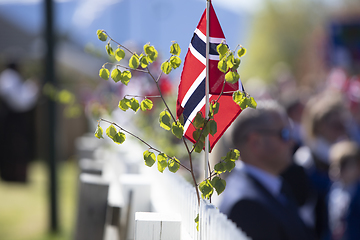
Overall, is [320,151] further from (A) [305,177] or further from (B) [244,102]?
(B) [244,102]

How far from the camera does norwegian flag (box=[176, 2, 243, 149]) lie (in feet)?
4.12

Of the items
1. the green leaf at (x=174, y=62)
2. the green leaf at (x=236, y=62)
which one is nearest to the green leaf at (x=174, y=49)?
the green leaf at (x=174, y=62)

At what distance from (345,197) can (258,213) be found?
5.75 ft

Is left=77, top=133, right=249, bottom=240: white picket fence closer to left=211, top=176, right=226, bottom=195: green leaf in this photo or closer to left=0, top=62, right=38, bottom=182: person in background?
left=211, top=176, right=226, bottom=195: green leaf

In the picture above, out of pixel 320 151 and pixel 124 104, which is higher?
→ pixel 320 151

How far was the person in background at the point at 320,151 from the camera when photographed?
3832 millimetres

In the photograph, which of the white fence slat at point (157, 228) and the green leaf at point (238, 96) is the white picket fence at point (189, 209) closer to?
the white fence slat at point (157, 228)

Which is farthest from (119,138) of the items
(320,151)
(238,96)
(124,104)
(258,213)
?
(320,151)

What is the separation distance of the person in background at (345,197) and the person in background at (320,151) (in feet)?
0.30

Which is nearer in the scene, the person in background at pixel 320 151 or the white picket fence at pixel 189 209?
the white picket fence at pixel 189 209

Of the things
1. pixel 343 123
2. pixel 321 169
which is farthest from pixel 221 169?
pixel 343 123

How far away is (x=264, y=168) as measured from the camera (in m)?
2.63

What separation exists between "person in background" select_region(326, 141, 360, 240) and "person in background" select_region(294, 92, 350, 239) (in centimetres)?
9

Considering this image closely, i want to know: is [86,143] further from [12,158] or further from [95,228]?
[12,158]
